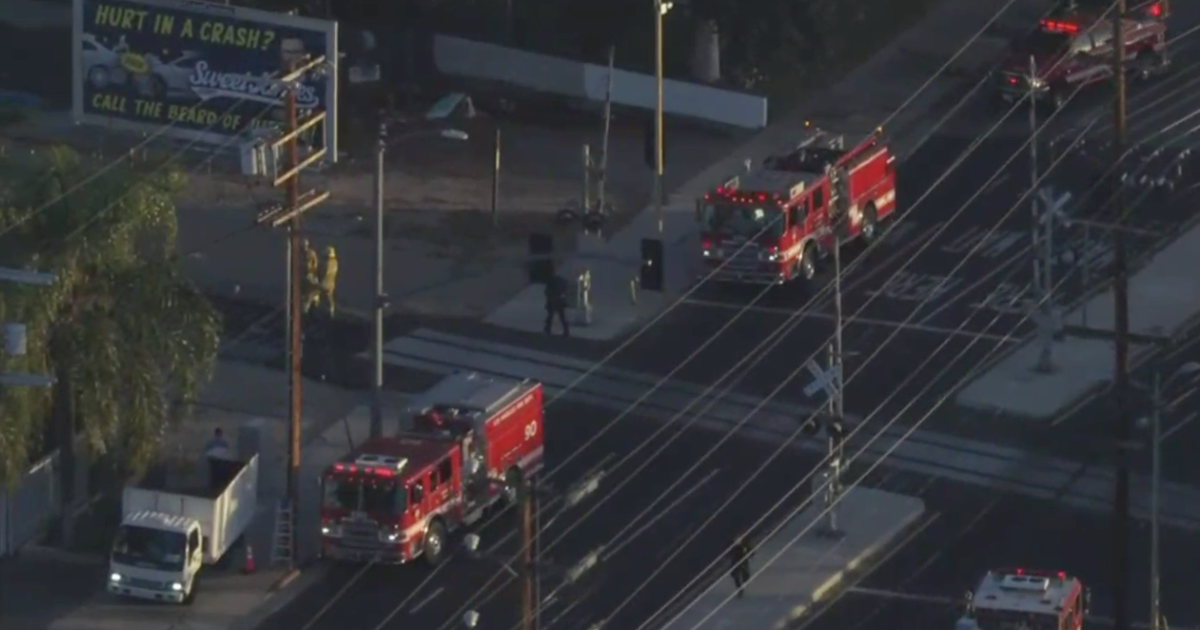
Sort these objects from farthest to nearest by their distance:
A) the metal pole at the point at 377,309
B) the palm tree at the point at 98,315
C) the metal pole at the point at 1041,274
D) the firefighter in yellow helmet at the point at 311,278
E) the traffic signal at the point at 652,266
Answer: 1. the traffic signal at the point at 652,266
2. the metal pole at the point at 1041,274
3. the firefighter in yellow helmet at the point at 311,278
4. the metal pole at the point at 377,309
5. the palm tree at the point at 98,315

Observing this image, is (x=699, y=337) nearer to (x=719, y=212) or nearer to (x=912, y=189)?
(x=719, y=212)

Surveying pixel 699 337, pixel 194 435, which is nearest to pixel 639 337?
pixel 699 337

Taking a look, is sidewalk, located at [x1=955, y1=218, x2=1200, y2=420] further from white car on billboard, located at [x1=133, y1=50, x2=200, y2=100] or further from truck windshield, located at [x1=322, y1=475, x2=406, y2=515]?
white car on billboard, located at [x1=133, y1=50, x2=200, y2=100]

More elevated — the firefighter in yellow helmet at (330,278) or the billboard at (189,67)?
the billboard at (189,67)

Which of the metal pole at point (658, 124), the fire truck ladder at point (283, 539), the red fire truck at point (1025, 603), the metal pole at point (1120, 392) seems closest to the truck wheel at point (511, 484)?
the fire truck ladder at point (283, 539)

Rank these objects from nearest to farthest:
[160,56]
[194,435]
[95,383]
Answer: [95,383] < [194,435] < [160,56]

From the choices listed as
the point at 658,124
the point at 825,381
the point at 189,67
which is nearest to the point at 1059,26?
the point at 658,124

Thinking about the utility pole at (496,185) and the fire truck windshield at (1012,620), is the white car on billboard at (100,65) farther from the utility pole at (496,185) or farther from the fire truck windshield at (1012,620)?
the fire truck windshield at (1012,620)
